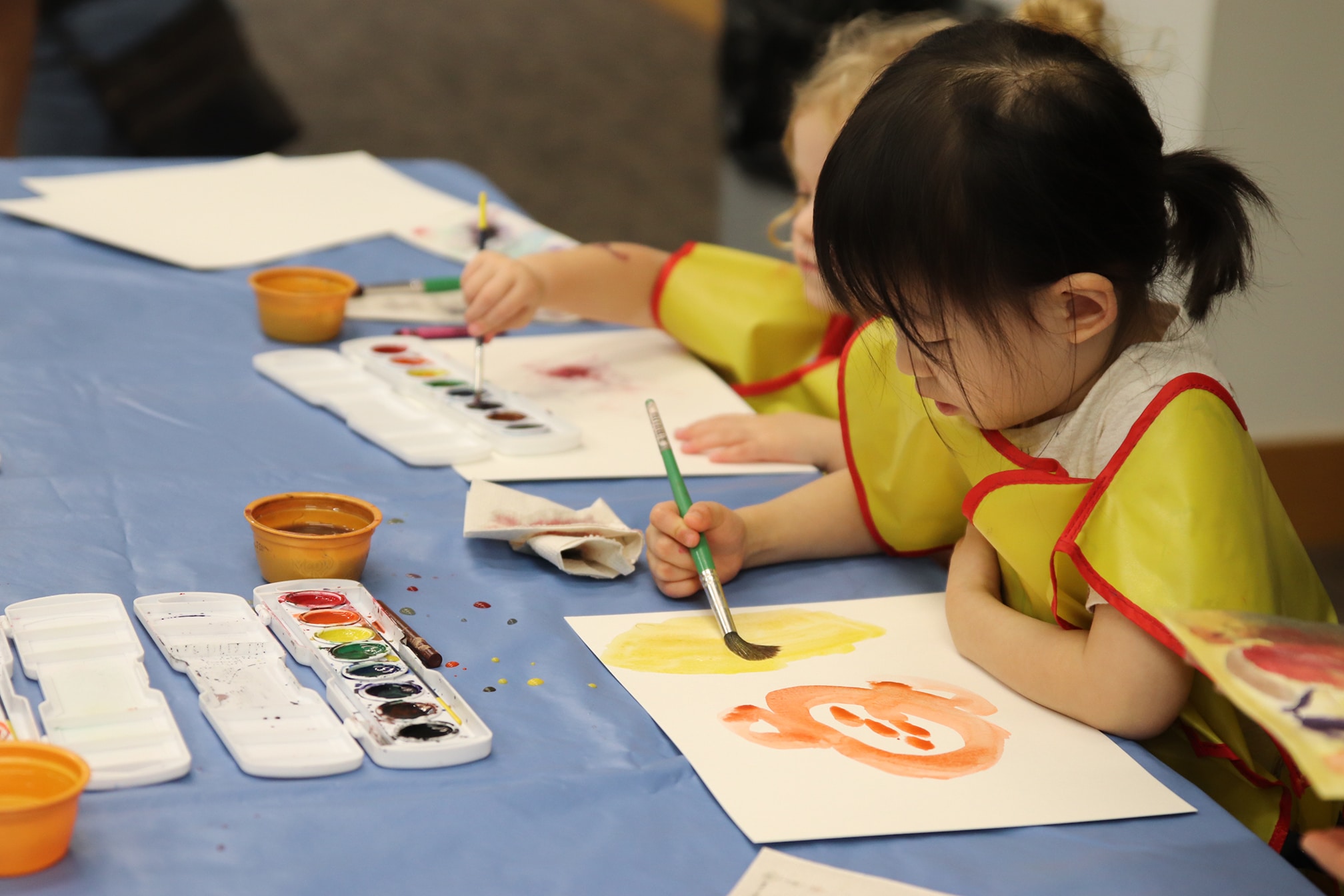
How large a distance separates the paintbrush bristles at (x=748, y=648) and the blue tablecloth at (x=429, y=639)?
7cm

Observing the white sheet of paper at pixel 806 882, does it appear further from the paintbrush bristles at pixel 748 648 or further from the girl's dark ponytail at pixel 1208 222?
the girl's dark ponytail at pixel 1208 222

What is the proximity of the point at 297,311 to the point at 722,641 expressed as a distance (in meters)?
0.66

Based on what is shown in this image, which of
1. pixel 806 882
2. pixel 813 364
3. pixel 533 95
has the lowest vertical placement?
pixel 806 882

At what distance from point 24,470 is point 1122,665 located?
2.51 ft

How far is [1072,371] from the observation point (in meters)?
0.81

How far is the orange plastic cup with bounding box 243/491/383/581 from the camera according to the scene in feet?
2.59

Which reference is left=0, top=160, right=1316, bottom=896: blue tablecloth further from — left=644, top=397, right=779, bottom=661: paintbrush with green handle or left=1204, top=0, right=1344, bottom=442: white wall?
left=1204, top=0, right=1344, bottom=442: white wall

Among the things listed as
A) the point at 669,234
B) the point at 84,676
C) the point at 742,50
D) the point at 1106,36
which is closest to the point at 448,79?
the point at 669,234

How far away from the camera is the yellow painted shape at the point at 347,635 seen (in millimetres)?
725

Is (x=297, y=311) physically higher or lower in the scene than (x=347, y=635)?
higher

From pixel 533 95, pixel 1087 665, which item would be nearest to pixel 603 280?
pixel 1087 665

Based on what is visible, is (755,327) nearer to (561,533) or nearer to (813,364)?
(813,364)

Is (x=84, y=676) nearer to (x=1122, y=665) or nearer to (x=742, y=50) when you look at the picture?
(x=1122, y=665)

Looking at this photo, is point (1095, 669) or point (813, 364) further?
point (813, 364)
